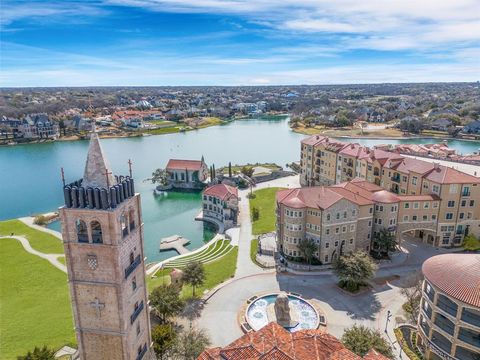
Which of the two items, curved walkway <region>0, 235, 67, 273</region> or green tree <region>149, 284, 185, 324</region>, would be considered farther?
curved walkway <region>0, 235, 67, 273</region>

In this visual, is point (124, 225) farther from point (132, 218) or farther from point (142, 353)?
point (142, 353)

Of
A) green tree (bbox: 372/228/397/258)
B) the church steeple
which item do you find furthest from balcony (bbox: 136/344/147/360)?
green tree (bbox: 372/228/397/258)

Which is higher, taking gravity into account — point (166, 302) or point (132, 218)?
point (132, 218)

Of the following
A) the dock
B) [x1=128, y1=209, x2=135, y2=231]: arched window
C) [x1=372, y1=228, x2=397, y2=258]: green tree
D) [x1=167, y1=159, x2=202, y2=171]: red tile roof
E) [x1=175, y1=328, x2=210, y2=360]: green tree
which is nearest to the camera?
[x1=128, y1=209, x2=135, y2=231]: arched window

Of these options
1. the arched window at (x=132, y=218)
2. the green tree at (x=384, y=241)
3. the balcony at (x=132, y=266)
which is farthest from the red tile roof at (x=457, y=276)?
the arched window at (x=132, y=218)

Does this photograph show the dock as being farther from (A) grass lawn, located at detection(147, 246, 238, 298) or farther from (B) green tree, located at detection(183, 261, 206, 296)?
(B) green tree, located at detection(183, 261, 206, 296)

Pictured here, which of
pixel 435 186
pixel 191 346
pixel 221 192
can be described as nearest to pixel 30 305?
pixel 191 346
